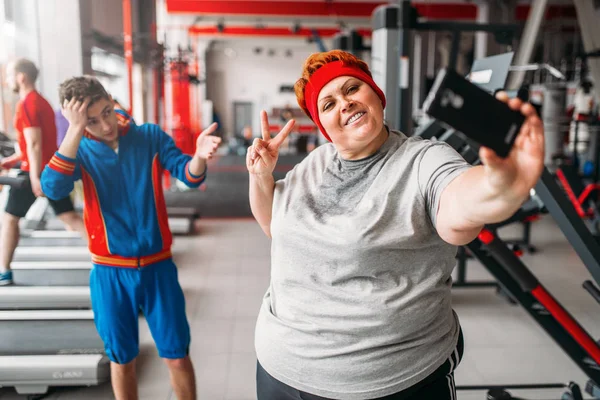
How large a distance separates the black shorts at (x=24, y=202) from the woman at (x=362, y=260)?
128cm

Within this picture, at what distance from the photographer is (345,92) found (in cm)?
105

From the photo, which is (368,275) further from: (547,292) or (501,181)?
(547,292)

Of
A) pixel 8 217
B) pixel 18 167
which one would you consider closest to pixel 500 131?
pixel 18 167

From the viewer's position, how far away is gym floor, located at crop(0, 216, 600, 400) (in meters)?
2.50

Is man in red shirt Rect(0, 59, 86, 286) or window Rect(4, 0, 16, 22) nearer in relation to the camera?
man in red shirt Rect(0, 59, 86, 286)

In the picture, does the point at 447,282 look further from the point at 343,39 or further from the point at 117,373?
the point at 343,39

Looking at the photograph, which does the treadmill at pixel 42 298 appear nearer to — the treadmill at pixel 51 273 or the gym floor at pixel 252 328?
the treadmill at pixel 51 273

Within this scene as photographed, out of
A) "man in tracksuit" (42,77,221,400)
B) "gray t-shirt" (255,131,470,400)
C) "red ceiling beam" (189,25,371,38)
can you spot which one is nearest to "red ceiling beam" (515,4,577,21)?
"red ceiling beam" (189,25,371,38)

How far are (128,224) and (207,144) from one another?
42 cm

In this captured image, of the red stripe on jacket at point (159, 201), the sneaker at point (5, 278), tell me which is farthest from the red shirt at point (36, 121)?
the sneaker at point (5, 278)

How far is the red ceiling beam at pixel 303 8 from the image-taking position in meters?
11.0

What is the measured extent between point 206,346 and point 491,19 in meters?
9.24

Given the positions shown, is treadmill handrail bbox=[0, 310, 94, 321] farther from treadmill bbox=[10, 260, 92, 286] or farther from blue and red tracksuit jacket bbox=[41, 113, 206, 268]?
blue and red tracksuit jacket bbox=[41, 113, 206, 268]

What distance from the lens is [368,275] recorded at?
969 millimetres
